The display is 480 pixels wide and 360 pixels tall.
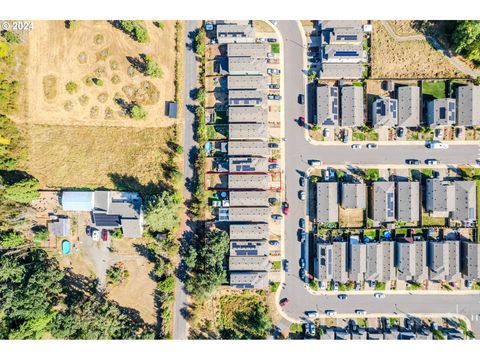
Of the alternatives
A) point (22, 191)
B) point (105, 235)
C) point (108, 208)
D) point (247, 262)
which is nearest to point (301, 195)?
point (247, 262)

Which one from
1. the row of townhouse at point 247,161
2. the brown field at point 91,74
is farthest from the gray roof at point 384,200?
the brown field at point 91,74

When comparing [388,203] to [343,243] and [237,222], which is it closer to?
[343,243]

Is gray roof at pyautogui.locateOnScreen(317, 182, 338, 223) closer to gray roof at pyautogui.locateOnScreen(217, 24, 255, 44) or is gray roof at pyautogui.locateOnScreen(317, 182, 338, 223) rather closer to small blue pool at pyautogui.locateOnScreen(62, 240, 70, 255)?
gray roof at pyautogui.locateOnScreen(217, 24, 255, 44)

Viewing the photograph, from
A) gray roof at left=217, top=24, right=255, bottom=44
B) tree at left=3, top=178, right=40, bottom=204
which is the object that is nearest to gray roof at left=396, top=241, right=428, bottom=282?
gray roof at left=217, top=24, right=255, bottom=44

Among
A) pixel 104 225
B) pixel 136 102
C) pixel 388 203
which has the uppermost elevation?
pixel 136 102

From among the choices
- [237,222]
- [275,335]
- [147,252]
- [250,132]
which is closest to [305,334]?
[275,335]

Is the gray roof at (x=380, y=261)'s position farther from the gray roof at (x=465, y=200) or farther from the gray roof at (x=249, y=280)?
the gray roof at (x=249, y=280)
